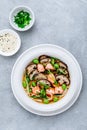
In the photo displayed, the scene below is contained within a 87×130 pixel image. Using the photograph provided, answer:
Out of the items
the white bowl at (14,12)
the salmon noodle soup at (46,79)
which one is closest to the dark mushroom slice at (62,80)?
the salmon noodle soup at (46,79)

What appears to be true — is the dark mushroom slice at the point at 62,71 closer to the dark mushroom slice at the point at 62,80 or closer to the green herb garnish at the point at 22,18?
the dark mushroom slice at the point at 62,80

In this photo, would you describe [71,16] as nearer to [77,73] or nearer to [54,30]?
[54,30]

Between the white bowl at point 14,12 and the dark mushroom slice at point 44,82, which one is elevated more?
the white bowl at point 14,12

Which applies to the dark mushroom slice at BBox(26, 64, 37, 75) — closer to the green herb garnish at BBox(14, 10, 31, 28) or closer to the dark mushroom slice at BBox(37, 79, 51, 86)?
the dark mushroom slice at BBox(37, 79, 51, 86)

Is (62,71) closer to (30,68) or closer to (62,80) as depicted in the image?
(62,80)

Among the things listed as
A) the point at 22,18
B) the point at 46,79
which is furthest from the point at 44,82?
the point at 22,18

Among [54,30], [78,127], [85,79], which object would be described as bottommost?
[78,127]

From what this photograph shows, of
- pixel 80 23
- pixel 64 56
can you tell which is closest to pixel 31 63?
pixel 64 56
